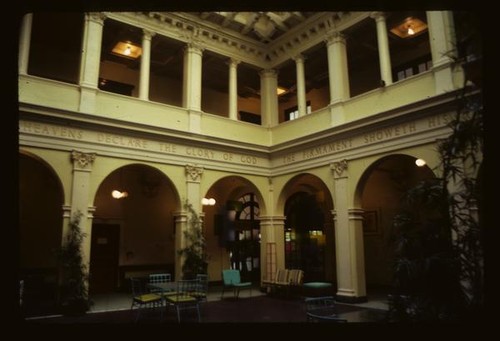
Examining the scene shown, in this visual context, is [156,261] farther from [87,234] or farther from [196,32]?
[196,32]

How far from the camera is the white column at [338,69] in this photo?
37.2 feet

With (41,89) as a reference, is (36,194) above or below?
below

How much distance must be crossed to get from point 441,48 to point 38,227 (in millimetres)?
11691

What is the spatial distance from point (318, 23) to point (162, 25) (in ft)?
15.2

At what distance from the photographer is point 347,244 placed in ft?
34.7

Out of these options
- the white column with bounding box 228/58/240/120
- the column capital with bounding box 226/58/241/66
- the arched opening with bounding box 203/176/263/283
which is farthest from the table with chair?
the column capital with bounding box 226/58/241/66

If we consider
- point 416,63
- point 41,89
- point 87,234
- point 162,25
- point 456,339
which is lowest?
point 456,339

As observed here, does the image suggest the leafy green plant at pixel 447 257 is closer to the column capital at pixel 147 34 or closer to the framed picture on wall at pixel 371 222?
the column capital at pixel 147 34

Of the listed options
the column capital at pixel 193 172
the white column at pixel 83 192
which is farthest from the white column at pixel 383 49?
the white column at pixel 83 192

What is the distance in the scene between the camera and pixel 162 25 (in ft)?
38.1

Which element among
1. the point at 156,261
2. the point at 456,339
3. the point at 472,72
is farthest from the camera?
the point at 156,261

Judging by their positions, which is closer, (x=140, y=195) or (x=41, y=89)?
(x=41, y=89)

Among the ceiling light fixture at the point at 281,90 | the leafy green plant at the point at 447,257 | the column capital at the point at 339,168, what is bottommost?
the leafy green plant at the point at 447,257

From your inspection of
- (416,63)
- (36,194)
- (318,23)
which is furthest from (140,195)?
(416,63)
